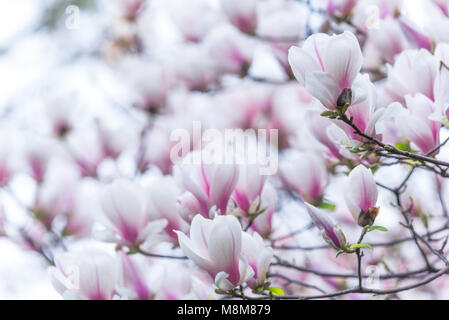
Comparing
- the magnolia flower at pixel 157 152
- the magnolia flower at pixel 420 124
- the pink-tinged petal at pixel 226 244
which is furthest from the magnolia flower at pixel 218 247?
the magnolia flower at pixel 157 152

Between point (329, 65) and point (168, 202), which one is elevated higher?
point (329, 65)

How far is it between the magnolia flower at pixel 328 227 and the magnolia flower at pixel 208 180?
0.41 feet

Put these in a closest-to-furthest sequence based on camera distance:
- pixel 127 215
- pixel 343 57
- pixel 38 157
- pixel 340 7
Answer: pixel 343 57 → pixel 127 215 → pixel 340 7 → pixel 38 157

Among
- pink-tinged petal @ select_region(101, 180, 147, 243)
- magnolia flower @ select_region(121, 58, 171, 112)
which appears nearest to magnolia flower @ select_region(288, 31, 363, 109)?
pink-tinged petal @ select_region(101, 180, 147, 243)

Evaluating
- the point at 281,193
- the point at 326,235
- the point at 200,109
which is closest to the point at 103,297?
the point at 326,235

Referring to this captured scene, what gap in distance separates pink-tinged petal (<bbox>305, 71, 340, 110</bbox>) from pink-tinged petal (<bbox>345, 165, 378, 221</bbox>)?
0.11 metres

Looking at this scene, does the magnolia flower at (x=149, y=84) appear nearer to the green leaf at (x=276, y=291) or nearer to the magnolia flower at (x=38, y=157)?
the magnolia flower at (x=38, y=157)

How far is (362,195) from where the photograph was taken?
682 mm

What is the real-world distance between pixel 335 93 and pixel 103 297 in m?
0.42

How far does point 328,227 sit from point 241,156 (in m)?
0.17

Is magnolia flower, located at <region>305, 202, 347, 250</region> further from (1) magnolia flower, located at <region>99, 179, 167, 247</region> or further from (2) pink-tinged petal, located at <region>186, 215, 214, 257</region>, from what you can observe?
(1) magnolia flower, located at <region>99, 179, 167, 247</region>

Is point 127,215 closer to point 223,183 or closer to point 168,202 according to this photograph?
point 168,202

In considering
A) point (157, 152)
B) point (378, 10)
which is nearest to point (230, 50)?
point (157, 152)

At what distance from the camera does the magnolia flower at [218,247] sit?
2.07 feet
